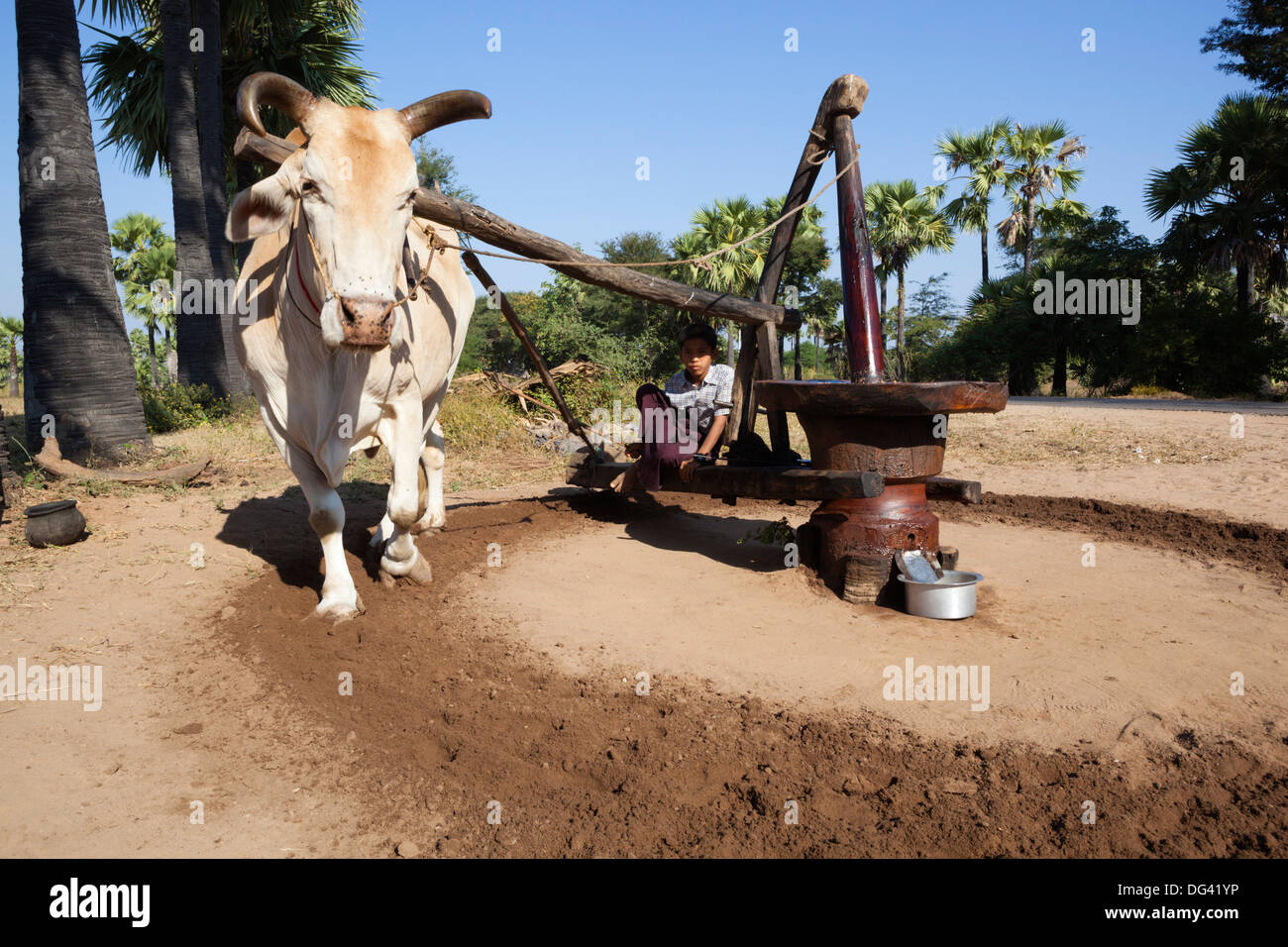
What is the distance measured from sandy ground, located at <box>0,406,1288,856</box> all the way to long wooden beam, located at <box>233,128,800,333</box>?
5.67ft

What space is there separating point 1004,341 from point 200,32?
24303 millimetres

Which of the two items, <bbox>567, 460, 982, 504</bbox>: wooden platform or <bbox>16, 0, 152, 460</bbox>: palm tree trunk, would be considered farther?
<bbox>16, 0, 152, 460</bbox>: palm tree trunk

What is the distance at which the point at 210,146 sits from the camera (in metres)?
15.1

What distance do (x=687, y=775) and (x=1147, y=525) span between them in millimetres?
5191

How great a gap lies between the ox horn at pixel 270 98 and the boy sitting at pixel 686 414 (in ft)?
9.17

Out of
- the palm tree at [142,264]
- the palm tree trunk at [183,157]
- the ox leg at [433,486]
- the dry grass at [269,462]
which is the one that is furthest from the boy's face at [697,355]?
the palm tree at [142,264]

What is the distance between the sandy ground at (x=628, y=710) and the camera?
264 centimetres

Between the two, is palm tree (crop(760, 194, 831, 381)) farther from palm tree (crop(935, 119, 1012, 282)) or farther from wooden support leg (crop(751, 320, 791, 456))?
wooden support leg (crop(751, 320, 791, 456))

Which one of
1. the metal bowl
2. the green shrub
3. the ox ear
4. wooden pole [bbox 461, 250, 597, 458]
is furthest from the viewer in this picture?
the green shrub

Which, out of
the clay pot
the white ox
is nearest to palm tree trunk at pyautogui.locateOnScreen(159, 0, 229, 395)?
the clay pot

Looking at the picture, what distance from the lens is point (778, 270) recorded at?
242 inches

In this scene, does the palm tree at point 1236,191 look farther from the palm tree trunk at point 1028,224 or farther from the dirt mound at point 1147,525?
the dirt mound at point 1147,525

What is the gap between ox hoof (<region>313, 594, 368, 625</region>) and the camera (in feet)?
15.1
